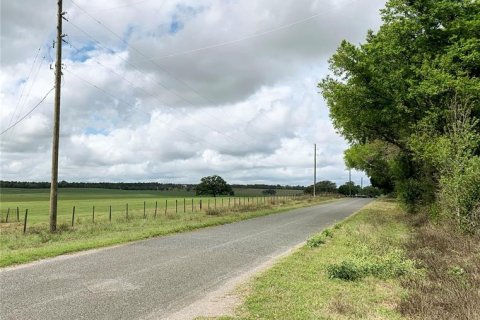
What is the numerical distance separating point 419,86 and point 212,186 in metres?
116

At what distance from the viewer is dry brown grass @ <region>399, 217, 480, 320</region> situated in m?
6.41

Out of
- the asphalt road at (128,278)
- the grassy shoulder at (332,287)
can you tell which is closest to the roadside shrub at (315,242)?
the asphalt road at (128,278)

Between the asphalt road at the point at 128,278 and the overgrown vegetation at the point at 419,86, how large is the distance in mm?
9026

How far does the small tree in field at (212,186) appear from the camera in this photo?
446 feet

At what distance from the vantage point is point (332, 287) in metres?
8.83

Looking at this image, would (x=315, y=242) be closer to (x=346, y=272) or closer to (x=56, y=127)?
(x=346, y=272)

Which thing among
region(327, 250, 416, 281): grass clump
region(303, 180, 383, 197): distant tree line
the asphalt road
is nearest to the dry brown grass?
region(327, 250, 416, 281): grass clump

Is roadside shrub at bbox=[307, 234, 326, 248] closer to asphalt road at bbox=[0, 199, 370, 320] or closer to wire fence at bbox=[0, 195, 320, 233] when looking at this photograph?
asphalt road at bbox=[0, 199, 370, 320]

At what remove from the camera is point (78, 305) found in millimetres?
7605

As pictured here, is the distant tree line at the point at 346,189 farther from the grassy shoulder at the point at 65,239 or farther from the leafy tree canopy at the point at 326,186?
the grassy shoulder at the point at 65,239

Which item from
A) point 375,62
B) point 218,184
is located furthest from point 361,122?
point 218,184

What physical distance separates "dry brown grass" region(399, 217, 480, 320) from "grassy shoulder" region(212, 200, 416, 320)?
0.32 meters

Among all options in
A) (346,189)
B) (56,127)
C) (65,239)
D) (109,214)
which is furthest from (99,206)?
(346,189)

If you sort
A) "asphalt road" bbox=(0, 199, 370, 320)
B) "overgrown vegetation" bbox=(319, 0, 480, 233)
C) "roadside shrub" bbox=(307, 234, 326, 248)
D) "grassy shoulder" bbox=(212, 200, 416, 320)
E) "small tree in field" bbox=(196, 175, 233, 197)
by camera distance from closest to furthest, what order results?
1. "grassy shoulder" bbox=(212, 200, 416, 320)
2. "asphalt road" bbox=(0, 199, 370, 320)
3. "roadside shrub" bbox=(307, 234, 326, 248)
4. "overgrown vegetation" bbox=(319, 0, 480, 233)
5. "small tree in field" bbox=(196, 175, 233, 197)
